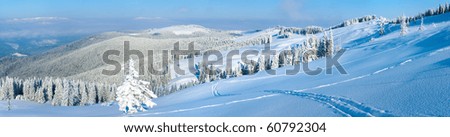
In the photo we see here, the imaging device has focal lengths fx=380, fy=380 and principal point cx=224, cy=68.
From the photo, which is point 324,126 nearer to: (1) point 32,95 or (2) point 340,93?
(2) point 340,93

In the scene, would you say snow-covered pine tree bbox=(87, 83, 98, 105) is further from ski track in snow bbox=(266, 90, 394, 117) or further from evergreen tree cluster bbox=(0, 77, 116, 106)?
ski track in snow bbox=(266, 90, 394, 117)

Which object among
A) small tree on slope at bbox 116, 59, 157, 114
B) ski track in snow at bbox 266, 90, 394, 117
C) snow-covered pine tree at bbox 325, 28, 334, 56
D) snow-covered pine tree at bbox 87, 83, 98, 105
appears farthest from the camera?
snow-covered pine tree at bbox 87, 83, 98, 105

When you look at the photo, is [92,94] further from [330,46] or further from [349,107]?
[349,107]

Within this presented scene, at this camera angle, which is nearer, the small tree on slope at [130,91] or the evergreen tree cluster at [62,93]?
the small tree on slope at [130,91]

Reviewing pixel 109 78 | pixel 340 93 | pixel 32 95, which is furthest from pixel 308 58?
pixel 109 78

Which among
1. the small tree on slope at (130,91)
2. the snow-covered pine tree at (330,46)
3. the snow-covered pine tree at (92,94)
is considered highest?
the snow-covered pine tree at (330,46)

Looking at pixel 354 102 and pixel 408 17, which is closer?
pixel 354 102

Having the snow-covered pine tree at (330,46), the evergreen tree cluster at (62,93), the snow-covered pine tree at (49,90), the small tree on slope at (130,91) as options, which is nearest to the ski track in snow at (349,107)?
the small tree on slope at (130,91)

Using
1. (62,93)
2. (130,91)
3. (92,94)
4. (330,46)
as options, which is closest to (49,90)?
(62,93)

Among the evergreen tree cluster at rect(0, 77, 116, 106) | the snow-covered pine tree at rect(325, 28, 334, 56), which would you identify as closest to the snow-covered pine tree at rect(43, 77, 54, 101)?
the evergreen tree cluster at rect(0, 77, 116, 106)

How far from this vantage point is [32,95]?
9806 centimetres

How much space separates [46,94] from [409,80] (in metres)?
94.0

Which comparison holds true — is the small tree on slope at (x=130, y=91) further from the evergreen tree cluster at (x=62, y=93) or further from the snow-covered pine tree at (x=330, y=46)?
the evergreen tree cluster at (x=62, y=93)

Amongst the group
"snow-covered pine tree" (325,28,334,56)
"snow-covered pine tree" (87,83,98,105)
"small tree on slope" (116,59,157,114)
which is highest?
"snow-covered pine tree" (325,28,334,56)
